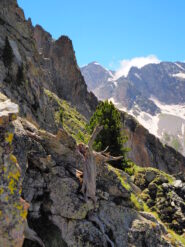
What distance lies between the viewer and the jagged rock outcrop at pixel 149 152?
341 feet

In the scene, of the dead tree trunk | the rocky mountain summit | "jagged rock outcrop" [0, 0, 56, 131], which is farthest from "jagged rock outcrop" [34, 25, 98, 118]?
the dead tree trunk

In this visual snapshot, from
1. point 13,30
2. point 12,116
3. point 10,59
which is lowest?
point 12,116

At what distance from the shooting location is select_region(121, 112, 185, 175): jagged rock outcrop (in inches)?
4094

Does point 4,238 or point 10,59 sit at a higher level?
point 10,59

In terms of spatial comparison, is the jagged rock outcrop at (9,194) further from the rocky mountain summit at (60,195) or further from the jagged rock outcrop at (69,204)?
the jagged rock outcrop at (69,204)

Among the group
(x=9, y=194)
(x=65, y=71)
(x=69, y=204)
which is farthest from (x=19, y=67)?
(x=65, y=71)

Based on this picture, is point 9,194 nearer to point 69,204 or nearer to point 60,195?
point 60,195

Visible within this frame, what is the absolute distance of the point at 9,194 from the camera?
8.56m

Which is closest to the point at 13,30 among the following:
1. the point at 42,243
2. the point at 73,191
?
the point at 73,191

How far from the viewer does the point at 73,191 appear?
551 inches

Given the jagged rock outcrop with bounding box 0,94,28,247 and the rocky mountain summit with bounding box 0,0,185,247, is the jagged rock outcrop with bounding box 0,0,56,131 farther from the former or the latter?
the jagged rock outcrop with bounding box 0,94,28,247

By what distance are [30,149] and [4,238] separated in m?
5.92

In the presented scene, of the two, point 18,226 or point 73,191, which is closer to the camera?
point 18,226

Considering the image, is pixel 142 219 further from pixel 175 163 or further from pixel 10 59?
pixel 175 163
